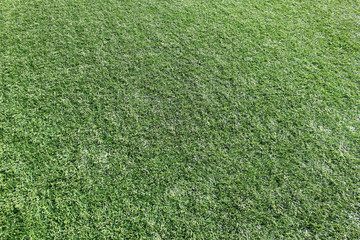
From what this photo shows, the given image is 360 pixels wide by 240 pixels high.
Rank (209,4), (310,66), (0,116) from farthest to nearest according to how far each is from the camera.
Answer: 1. (209,4)
2. (310,66)
3. (0,116)

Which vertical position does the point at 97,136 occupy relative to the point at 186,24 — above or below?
below

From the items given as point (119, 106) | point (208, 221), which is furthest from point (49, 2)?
point (208, 221)

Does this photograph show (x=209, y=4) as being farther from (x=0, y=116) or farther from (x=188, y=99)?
(x=0, y=116)

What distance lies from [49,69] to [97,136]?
859 mm

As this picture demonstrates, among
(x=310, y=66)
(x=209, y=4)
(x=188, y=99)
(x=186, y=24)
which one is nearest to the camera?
(x=188, y=99)

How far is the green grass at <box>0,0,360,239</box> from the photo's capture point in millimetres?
1514

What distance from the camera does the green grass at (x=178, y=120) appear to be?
59.6 inches

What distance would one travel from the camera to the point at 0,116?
183 centimetres

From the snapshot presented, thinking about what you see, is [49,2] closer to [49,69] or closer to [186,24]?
[49,69]

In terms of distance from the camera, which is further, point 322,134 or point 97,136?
point 322,134

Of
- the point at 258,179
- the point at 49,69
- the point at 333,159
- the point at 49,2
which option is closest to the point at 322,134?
the point at 333,159

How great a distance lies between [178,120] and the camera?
188cm

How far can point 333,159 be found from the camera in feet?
5.80

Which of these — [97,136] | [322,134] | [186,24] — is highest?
[186,24]
